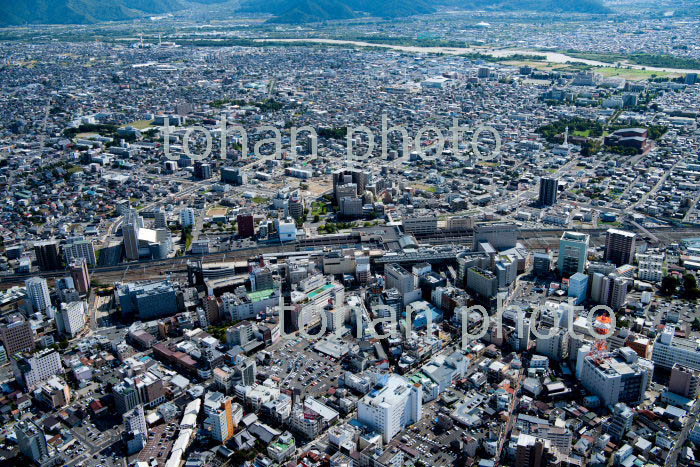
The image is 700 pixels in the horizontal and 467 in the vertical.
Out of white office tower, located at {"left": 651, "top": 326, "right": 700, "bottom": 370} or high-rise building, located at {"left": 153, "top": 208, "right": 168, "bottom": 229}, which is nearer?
white office tower, located at {"left": 651, "top": 326, "right": 700, "bottom": 370}

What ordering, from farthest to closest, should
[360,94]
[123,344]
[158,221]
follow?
[360,94] < [158,221] < [123,344]

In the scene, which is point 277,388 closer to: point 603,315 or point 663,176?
point 603,315

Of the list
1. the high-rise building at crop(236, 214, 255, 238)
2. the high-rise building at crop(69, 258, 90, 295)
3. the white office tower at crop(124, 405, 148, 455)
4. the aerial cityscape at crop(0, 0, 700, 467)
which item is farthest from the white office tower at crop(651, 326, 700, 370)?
the high-rise building at crop(69, 258, 90, 295)

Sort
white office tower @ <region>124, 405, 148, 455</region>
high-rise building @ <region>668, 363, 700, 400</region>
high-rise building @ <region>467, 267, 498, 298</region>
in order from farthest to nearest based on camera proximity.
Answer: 1. high-rise building @ <region>467, 267, 498, 298</region>
2. high-rise building @ <region>668, 363, 700, 400</region>
3. white office tower @ <region>124, 405, 148, 455</region>

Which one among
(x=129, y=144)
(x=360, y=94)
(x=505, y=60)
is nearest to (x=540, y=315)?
(x=129, y=144)

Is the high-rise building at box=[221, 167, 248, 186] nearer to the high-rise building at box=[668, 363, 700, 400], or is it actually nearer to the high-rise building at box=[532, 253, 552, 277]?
the high-rise building at box=[532, 253, 552, 277]

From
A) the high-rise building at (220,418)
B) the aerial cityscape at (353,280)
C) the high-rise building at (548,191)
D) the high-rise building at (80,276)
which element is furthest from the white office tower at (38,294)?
the high-rise building at (548,191)

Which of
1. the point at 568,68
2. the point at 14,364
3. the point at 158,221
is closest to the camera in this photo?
the point at 14,364
